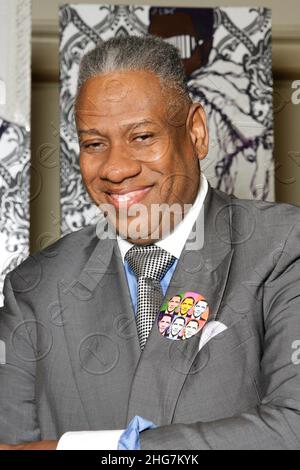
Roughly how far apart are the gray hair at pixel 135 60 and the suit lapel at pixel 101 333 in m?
0.32

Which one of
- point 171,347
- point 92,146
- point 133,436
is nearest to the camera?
point 133,436

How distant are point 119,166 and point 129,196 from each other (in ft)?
0.22

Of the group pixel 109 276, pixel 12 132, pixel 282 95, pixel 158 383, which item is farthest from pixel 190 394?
pixel 282 95

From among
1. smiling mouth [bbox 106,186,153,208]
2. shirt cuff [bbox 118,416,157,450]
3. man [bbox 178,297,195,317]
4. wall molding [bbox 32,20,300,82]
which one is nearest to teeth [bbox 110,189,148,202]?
smiling mouth [bbox 106,186,153,208]

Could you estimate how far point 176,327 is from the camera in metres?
1.52

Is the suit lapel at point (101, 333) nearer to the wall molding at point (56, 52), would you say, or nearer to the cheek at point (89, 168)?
the cheek at point (89, 168)

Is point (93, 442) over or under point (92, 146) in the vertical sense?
under

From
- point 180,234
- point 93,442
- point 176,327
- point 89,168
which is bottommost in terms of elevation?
point 93,442

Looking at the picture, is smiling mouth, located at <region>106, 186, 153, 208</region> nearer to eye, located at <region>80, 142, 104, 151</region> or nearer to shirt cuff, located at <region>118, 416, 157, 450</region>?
eye, located at <region>80, 142, 104, 151</region>

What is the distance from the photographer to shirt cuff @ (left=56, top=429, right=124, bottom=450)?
132cm

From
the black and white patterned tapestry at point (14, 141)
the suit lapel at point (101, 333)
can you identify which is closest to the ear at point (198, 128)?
the suit lapel at point (101, 333)

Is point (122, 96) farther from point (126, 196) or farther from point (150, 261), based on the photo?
point (150, 261)

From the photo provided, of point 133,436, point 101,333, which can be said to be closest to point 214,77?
point 101,333

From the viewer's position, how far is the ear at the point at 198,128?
5.49ft
